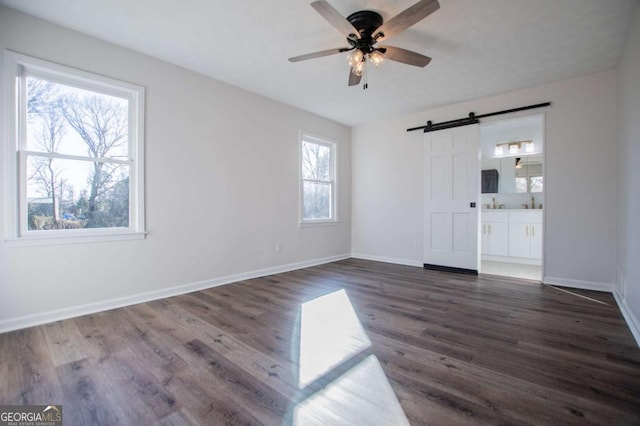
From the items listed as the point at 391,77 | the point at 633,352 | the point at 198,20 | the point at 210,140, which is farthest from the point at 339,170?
the point at 633,352

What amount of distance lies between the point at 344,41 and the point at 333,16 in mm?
801

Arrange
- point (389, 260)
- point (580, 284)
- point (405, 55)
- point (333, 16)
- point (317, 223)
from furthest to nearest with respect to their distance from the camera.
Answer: point (389, 260) → point (317, 223) → point (580, 284) → point (405, 55) → point (333, 16)

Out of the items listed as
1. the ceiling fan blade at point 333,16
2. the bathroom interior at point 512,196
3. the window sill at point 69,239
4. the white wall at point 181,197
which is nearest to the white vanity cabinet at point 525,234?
the bathroom interior at point 512,196

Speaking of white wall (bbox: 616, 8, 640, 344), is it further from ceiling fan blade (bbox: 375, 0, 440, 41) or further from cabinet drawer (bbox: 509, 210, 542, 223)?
cabinet drawer (bbox: 509, 210, 542, 223)

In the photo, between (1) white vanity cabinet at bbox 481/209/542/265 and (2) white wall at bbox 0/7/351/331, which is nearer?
(2) white wall at bbox 0/7/351/331

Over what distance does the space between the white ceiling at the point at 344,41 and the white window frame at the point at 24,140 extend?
1.38 ft

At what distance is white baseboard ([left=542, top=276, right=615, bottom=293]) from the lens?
349 cm

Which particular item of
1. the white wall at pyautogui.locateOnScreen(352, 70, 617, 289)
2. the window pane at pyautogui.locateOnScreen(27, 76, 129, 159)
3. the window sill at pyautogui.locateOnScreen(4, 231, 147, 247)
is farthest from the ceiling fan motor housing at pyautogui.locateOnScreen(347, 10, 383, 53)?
the window sill at pyautogui.locateOnScreen(4, 231, 147, 247)

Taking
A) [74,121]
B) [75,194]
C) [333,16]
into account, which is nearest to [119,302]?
[75,194]

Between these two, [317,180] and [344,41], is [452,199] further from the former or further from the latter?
[344,41]

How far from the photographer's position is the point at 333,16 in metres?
2.12

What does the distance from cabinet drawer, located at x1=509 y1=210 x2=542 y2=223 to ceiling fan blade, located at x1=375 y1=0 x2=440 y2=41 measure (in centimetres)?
451

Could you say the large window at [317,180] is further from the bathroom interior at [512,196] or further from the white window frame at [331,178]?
the bathroom interior at [512,196]

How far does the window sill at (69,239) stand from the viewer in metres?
2.43
